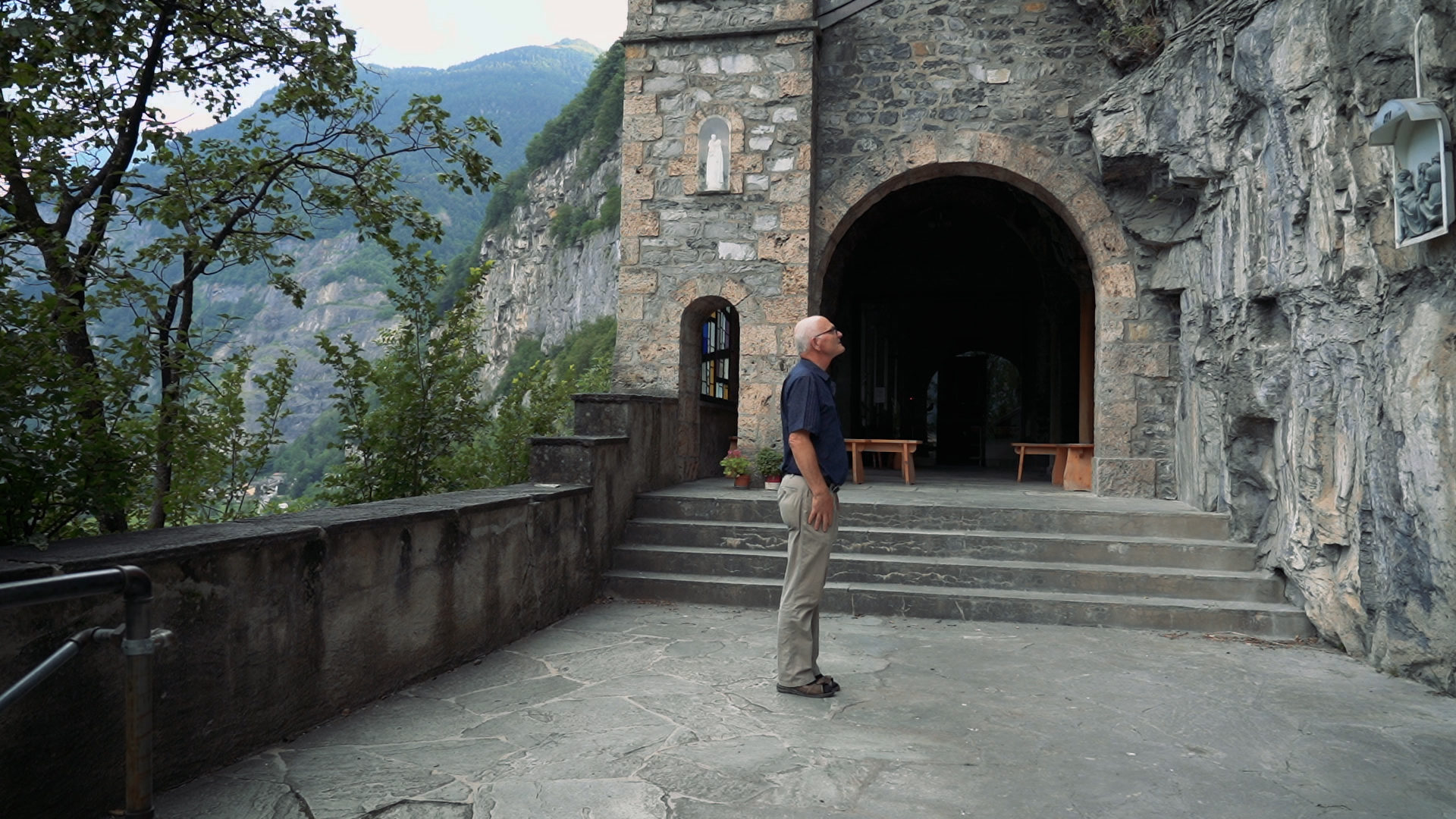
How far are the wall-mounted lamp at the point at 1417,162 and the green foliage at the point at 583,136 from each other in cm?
4526

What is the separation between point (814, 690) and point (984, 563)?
2.45 metres

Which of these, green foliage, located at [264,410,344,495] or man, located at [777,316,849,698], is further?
green foliage, located at [264,410,344,495]

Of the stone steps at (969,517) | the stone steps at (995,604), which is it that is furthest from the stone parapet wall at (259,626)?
the stone steps at (969,517)

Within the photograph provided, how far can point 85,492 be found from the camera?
314 cm

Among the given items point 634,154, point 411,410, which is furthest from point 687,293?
point 411,410

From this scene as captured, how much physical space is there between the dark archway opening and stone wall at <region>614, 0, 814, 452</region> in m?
2.27

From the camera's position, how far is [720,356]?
10086 mm

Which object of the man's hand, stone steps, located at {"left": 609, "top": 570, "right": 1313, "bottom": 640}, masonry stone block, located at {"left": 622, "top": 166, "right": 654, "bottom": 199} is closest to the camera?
the man's hand

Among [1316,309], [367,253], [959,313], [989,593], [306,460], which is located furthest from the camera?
[367,253]

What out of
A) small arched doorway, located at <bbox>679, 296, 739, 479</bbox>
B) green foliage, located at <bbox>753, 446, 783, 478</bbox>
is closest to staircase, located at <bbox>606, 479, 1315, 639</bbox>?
green foliage, located at <bbox>753, 446, 783, 478</bbox>

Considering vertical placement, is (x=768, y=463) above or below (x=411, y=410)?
below

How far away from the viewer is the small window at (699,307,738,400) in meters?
9.68

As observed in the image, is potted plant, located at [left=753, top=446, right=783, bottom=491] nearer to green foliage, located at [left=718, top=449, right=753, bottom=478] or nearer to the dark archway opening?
green foliage, located at [left=718, top=449, right=753, bottom=478]

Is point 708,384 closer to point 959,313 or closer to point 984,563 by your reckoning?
point 984,563
